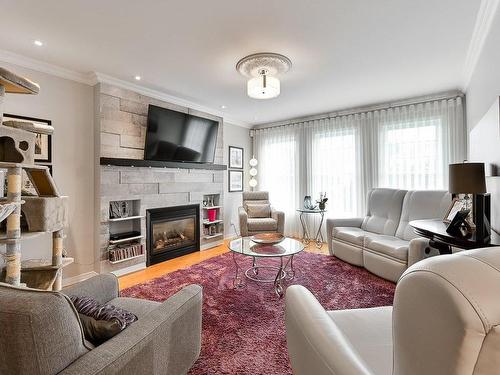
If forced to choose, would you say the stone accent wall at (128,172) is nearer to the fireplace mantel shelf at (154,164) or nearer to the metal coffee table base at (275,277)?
the fireplace mantel shelf at (154,164)

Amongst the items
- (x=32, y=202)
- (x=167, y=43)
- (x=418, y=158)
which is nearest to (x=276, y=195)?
(x=418, y=158)

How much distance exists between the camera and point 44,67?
9.33 feet

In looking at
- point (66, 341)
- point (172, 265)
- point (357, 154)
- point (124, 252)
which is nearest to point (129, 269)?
point (124, 252)

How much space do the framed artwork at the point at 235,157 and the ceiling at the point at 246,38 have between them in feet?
6.34

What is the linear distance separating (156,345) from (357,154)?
4.35m

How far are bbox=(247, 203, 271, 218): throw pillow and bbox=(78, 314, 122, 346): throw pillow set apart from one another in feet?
12.9

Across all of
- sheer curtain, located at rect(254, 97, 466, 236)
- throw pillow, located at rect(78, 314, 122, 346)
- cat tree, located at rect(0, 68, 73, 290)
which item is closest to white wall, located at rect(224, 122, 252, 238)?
sheer curtain, located at rect(254, 97, 466, 236)

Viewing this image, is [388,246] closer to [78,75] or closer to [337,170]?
[337,170]

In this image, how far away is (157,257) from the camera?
3822mm

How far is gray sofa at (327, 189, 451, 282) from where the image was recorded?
2.87m

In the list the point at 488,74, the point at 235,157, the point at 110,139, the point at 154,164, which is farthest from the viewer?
the point at 235,157

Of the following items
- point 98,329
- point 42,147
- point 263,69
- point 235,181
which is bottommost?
point 98,329

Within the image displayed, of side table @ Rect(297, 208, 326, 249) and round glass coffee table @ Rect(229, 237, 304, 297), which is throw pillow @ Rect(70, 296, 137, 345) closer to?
round glass coffee table @ Rect(229, 237, 304, 297)

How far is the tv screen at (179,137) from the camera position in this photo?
12.0 feet
